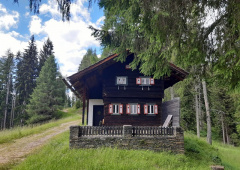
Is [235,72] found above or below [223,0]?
below

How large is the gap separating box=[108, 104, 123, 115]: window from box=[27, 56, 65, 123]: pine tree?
24434 millimetres

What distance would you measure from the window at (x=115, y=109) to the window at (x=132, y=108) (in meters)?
0.54

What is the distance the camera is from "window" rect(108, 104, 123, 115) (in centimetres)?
1277

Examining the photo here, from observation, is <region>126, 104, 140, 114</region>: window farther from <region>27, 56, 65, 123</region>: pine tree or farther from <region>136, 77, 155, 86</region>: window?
<region>27, 56, 65, 123</region>: pine tree

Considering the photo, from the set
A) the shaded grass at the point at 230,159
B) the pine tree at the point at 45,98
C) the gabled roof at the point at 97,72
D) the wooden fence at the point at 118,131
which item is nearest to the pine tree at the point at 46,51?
the pine tree at the point at 45,98

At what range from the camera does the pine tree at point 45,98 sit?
3250cm

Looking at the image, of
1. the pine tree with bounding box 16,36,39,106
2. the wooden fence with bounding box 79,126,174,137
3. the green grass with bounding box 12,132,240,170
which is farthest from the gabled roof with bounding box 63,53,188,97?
Result: the pine tree with bounding box 16,36,39,106

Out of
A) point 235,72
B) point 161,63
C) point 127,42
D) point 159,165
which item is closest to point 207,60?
point 235,72

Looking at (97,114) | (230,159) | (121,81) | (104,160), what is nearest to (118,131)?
(104,160)

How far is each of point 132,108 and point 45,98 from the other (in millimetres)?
26823

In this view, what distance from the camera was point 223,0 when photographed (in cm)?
532

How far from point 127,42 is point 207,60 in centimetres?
395

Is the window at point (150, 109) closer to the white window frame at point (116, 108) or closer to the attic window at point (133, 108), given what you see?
the attic window at point (133, 108)

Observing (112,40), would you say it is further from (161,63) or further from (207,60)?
(207,60)
